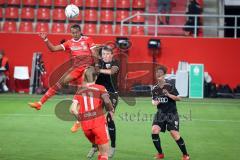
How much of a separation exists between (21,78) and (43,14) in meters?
3.83

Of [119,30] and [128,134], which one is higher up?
[119,30]

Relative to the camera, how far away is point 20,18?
27078mm

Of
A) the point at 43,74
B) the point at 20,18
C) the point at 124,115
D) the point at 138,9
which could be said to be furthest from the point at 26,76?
the point at 124,115

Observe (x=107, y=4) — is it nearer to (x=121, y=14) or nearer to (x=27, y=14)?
(x=121, y=14)

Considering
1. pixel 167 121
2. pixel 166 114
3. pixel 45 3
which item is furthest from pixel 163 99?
pixel 45 3

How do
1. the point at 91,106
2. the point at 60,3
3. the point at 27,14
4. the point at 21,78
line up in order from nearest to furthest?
1. the point at 91,106
2. the point at 21,78
3. the point at 27,14
4. the point at 60,3

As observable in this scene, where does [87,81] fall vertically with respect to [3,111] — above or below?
above

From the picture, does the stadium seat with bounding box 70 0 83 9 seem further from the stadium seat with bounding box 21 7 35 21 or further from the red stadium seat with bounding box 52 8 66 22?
the stadium seat with bounding box 21 7 35 21

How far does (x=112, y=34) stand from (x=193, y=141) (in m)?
13.4

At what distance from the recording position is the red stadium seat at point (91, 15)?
27078mm

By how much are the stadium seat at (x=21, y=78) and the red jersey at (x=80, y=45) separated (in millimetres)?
11906

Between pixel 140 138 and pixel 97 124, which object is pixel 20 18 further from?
pixel 97 124

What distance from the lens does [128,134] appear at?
1422 cm

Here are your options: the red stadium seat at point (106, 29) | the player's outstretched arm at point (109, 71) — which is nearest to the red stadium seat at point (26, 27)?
the red stadium seat at point (106, 29)
